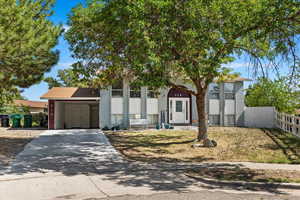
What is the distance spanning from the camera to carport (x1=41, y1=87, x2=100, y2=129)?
22062mm

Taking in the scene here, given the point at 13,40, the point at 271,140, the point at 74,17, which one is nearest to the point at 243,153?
the point at 271,140

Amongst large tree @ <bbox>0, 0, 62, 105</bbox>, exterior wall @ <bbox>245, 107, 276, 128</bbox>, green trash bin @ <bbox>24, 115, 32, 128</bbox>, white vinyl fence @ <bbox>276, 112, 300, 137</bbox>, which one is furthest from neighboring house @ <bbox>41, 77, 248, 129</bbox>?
large tree @ <bbox>0, 0, 62, 105</bbox>

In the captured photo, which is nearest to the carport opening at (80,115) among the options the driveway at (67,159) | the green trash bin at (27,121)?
the green trash bin at (27,121)

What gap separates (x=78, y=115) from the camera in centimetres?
2633

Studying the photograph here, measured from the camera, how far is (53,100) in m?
22.0

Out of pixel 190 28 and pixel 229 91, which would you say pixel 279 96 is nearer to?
pixel 229 91

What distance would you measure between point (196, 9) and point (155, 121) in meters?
15.1

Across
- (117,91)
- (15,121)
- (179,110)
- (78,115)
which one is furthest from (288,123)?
(15,121)

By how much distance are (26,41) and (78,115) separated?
47.0 ft

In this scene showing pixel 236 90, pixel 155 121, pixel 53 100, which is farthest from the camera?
pixel 236 90

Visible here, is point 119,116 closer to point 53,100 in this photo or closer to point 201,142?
point 53,100

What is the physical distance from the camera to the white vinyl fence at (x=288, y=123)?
16672 millimetres

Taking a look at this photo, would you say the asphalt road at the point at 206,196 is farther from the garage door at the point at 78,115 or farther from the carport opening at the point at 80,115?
the garage door at the point at 78,115

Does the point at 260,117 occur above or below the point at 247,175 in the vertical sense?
above
